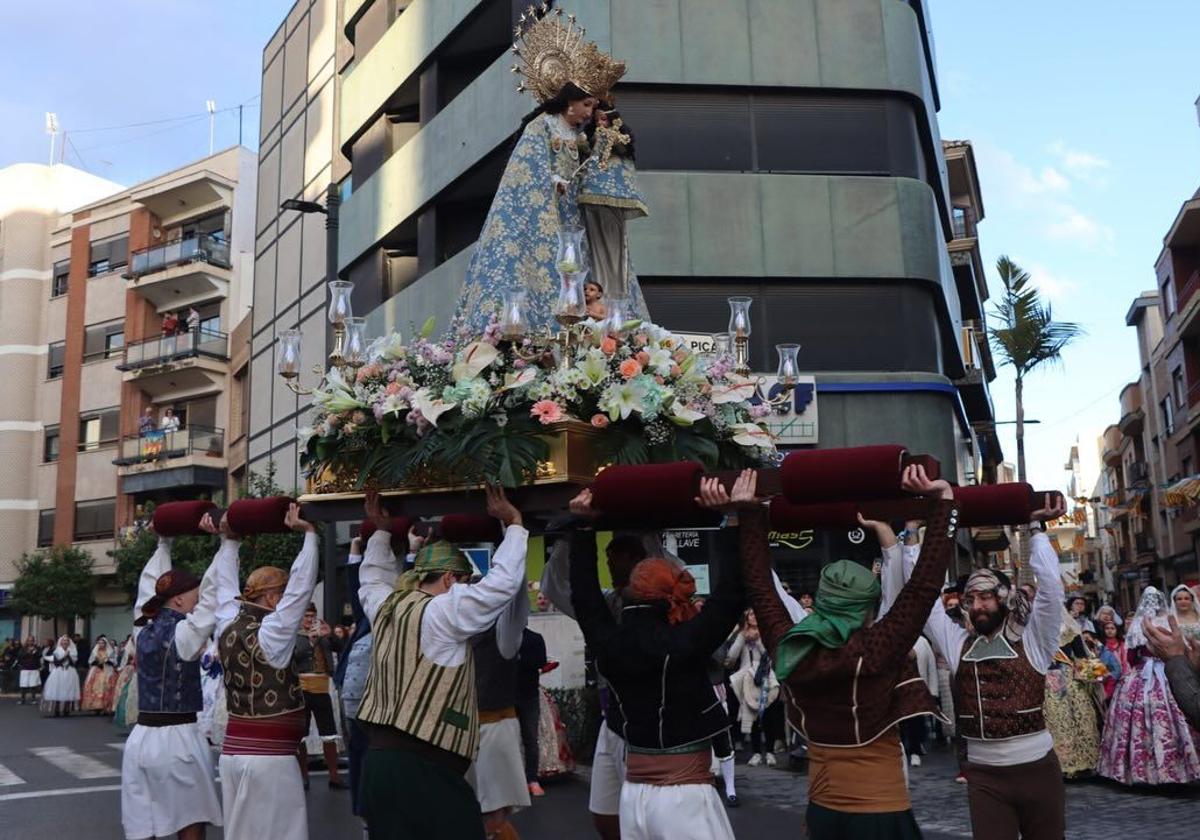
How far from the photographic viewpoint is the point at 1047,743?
550cm

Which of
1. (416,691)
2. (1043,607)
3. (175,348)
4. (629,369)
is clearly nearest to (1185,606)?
(1043,607)

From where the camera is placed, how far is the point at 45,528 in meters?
46.3

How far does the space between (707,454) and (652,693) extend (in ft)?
3.37

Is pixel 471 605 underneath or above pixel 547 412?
underneath

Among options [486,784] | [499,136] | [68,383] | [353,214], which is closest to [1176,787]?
[486,784]

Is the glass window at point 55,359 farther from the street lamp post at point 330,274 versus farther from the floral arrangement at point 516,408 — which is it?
the floral arrangement at point 516,408

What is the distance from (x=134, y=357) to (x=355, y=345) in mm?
41606

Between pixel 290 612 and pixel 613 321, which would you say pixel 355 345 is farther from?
pixel 290 612

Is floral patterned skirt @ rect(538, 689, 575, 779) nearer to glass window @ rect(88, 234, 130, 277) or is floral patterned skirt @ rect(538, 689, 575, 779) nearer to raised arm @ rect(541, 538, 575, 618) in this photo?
raised arm @ rect(541, 538, 575, 618)

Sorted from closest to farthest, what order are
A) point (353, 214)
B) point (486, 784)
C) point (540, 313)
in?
point (540, 313), point (486, 784), point (353, 214)

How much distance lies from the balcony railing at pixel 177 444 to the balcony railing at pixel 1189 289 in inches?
1293

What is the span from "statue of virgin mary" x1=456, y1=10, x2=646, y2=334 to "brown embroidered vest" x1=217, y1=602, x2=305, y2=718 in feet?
6.70

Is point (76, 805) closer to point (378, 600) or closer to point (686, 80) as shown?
point (378, 600)

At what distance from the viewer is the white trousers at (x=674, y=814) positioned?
4.66 meters
